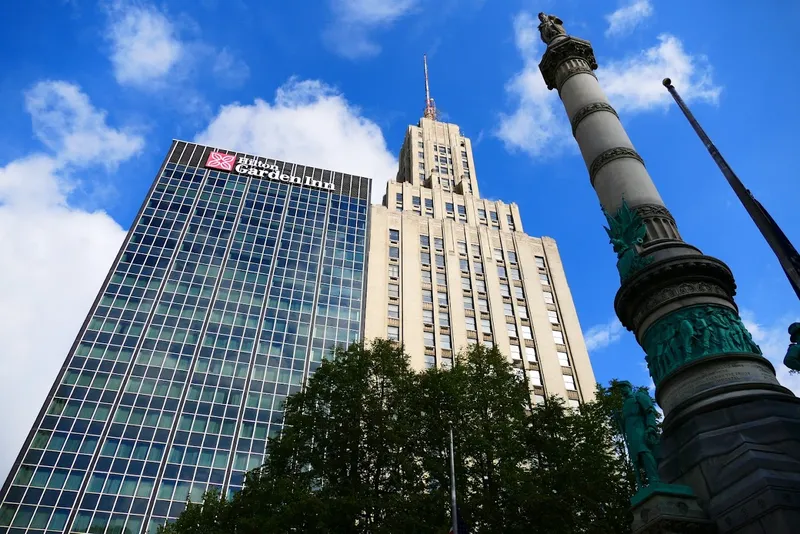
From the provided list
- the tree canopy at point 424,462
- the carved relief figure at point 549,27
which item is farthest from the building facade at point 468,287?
the carved relief figure at point 549,27

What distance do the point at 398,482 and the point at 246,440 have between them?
2595 cm

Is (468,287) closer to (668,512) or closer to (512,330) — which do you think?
(512,330)

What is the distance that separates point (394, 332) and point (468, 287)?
1087 centimetres

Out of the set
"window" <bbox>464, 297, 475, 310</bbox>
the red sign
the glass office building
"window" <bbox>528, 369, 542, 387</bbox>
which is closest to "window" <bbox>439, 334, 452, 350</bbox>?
"window" <bbox>464, 297, 475, 310</bbox>

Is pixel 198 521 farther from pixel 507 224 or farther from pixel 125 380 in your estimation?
pixel 507 224

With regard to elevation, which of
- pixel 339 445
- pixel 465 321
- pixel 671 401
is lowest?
pixel 671 401

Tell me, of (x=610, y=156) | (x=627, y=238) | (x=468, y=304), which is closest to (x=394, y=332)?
(x=468, y=304)

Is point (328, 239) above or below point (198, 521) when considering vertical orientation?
above

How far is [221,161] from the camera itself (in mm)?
71188

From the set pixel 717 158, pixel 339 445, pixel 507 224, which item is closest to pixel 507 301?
pixel 507 224

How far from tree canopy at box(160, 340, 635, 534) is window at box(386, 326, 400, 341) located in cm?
2870

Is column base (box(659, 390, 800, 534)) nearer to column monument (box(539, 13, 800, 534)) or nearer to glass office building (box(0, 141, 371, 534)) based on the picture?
column monument (box(539, 13, 800, 534))

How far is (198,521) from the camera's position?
22188 mm

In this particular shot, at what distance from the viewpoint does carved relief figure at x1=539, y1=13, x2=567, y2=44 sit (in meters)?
28.4
